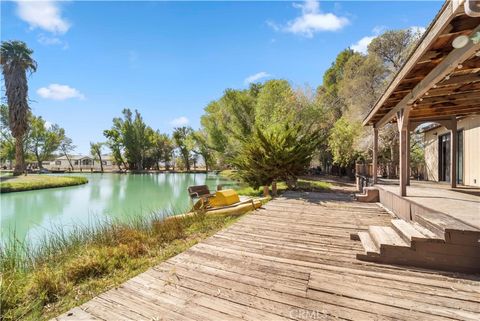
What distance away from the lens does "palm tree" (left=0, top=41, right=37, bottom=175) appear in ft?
77.8

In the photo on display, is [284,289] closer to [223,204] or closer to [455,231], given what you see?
[455,231]

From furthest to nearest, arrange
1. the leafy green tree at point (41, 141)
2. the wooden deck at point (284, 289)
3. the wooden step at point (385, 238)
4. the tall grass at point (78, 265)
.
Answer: the leafy green tree at point (41, 141) → the wooden step at point (385, 238) → the tall grass at point (78, 265) → the wooden deck at point (284, 289)

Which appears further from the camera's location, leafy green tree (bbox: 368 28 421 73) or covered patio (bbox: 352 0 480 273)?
leafy green tree (bbox: 368 28 421 73)

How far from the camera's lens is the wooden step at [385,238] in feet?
10.8

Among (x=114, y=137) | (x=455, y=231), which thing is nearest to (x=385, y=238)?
(x=455, y=231)

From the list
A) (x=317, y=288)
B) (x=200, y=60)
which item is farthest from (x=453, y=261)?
(x=200, y=60)

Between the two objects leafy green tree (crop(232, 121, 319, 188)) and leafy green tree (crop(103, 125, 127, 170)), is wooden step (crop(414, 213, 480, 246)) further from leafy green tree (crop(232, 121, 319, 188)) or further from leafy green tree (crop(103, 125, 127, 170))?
leafy green tree (crop(103, 125, 127, 170))

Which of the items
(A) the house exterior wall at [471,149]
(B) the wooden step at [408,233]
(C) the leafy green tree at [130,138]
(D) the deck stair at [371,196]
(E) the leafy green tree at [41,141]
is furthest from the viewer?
(C) the leafy green tree at [130,138]

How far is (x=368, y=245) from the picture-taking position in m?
3.59

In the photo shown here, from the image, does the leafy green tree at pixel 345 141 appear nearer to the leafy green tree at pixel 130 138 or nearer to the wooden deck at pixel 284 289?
the wooden deck at pixel 284 289

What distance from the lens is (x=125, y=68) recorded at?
53.1 feet

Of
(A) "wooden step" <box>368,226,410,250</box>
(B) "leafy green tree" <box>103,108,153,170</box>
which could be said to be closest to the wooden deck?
(A) "wooden step" <box>368,226,410,250</box>

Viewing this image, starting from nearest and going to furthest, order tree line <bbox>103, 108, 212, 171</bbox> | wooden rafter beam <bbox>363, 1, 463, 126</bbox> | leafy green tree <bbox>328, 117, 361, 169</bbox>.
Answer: wooden rafter beam <bbox>363, 1, 463, 126</bbox>
leafy green tree <bbox>328, 117, 361, 169</bbox>
tree line <bbox>103, 108, 212, 171</bbox>

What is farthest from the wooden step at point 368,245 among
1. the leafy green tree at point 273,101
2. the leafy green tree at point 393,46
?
the leafy green tree at point 393,46
